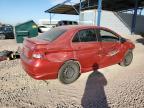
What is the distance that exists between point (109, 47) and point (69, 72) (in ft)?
5.80

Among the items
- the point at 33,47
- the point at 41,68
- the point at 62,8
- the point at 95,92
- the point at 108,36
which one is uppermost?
the point at 62,8

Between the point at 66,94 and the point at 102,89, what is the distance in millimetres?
1038

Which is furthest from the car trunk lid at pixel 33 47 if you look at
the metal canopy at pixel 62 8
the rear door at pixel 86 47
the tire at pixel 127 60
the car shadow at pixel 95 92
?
the metal canopy at pixel 62 8

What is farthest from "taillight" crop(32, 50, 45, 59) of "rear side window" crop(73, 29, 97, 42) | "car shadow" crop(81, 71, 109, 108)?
"car shadow" crop(81, 71, 109, 108)

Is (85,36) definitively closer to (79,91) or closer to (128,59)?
(79,91)

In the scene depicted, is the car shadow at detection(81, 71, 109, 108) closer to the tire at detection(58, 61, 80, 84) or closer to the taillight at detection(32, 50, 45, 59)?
the tire at detection(58, 61, 80, 84)

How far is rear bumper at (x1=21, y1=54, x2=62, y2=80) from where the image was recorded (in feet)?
15.2

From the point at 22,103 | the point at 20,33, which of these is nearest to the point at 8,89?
the point at 22,103

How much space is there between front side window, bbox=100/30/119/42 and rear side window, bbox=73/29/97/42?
1.28ft

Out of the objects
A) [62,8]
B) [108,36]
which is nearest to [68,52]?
[108,36]

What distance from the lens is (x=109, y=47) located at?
236 inches

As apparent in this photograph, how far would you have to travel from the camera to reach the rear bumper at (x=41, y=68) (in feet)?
15.2

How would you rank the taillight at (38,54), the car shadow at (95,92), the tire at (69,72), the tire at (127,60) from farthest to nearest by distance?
1. the tire at (127,60)
2. the tire at (69,72)
3. the taillight at (38,54)
4. the car shadow at (95,92)

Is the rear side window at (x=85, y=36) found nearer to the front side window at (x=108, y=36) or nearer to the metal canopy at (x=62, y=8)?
the front side window at (x=108, y=36)
